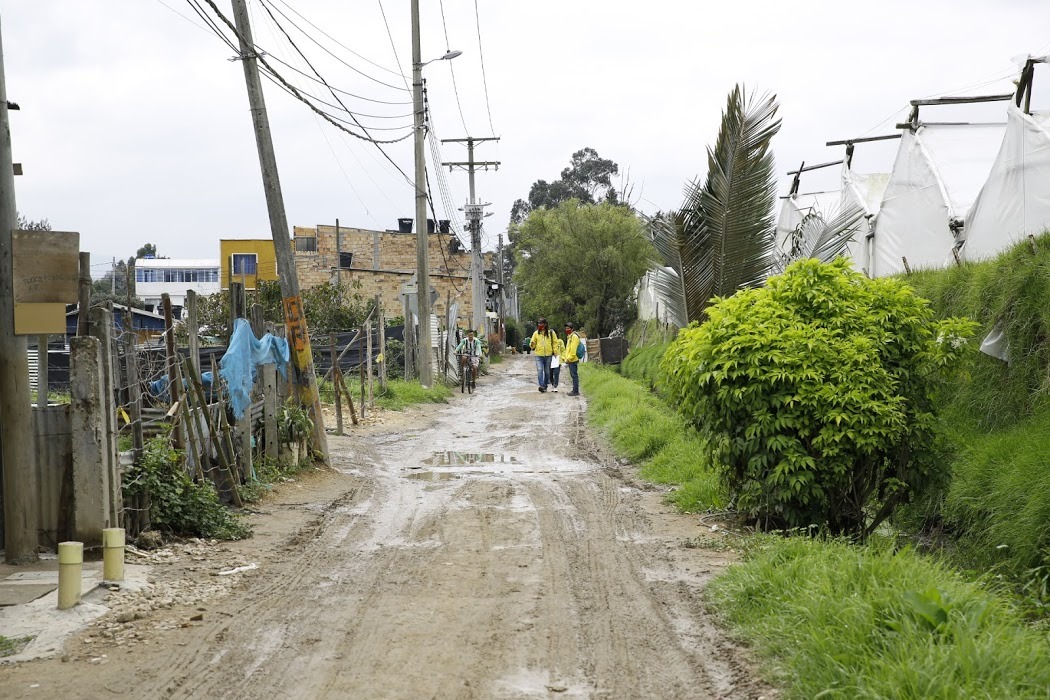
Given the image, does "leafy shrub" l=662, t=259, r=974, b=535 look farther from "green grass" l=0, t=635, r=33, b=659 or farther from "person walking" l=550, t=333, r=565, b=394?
"person walking" l=550, t=333, r=565, b=394

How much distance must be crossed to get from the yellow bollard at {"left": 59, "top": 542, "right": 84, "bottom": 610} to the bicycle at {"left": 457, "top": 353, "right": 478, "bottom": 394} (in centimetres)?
2343

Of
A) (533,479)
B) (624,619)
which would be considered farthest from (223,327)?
(624,619)

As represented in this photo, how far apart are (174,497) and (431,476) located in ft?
15.9

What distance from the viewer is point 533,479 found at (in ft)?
41.3

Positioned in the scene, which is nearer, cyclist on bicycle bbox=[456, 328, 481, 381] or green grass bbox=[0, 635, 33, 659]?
green grass bbox=[0, 635, 33, 659]

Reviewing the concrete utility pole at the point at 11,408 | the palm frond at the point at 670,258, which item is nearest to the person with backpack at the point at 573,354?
the palm frond at the point at 670,258

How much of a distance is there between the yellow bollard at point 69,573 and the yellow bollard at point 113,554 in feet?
1.98

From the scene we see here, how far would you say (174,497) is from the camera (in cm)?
858

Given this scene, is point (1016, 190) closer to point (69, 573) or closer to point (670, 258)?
point (670, 258)

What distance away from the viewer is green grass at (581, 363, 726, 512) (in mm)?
10393

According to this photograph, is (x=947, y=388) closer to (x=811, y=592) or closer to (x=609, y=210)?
(x=811, y=592)

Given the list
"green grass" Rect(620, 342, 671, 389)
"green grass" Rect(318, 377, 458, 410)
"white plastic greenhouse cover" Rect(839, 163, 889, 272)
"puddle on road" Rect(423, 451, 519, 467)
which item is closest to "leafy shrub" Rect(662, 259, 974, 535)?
"puddle on road" Rect(423, 451, 519, 467)

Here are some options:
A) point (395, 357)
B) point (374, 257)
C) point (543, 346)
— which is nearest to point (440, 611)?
point (543, 346)

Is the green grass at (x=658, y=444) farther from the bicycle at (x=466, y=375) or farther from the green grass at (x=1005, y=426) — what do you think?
the bicycle at (x=466, y=375)
